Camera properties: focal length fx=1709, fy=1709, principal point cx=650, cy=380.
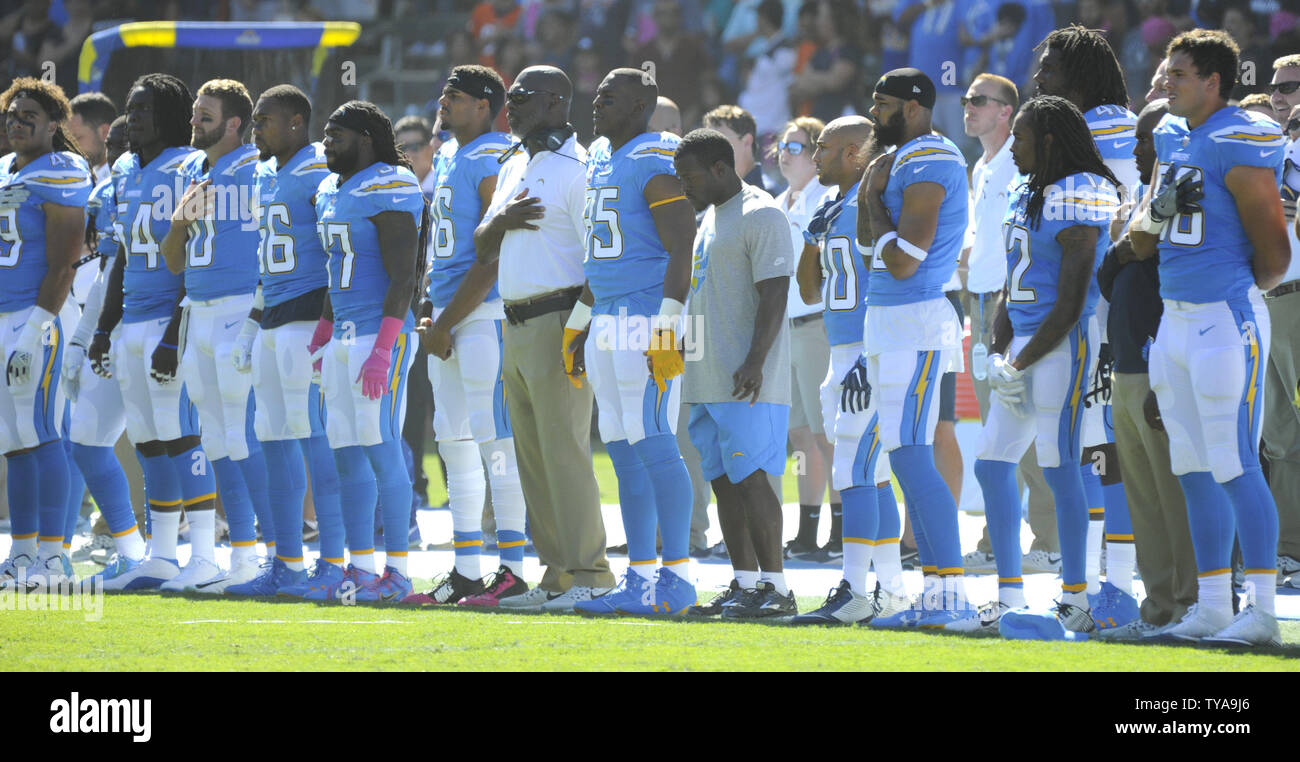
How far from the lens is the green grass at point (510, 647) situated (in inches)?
212

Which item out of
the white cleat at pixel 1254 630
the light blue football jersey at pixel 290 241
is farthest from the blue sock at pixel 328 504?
the white cleat at pixel 1254 630

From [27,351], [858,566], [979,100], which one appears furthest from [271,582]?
[979,100]

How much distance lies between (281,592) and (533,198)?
212 centimetres

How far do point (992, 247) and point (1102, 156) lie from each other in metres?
1.76

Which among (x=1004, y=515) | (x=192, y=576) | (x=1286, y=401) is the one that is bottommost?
(x=192, y=576)

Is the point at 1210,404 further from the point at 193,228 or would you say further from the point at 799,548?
the point at 193,228

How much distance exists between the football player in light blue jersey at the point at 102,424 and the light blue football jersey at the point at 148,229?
26 centimetres

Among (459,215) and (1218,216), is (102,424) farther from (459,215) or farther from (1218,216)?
(1218,216)

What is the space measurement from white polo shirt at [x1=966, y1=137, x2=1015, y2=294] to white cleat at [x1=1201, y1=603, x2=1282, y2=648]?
309 cm

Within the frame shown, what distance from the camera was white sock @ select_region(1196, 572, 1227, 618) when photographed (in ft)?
19.2

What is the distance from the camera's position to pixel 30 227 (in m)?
8.36

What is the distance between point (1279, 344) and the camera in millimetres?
8055

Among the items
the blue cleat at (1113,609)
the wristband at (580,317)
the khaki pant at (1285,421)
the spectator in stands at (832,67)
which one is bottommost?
the blue cleat at (1113,609)

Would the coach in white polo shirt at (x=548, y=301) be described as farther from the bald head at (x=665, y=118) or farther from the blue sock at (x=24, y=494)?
the blue sock at (x=24, y=494)
